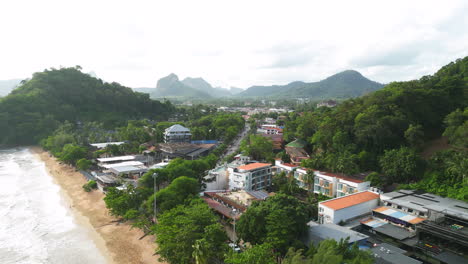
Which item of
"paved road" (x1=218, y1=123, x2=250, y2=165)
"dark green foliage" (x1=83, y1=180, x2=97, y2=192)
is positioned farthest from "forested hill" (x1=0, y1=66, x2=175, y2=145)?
"dark green foliage" (x1=83, y1=180, x2=97, y2=192)

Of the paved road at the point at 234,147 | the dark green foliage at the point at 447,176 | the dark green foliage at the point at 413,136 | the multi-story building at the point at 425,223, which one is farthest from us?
the paved road at the point at 234,147

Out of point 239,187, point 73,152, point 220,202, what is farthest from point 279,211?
point 73,152

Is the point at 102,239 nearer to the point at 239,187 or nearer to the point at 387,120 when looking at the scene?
the point at 239,187

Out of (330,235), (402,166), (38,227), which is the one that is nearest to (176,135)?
(38,227)

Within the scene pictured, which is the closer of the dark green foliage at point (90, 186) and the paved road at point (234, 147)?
the dark green foliage at point (90, 186)

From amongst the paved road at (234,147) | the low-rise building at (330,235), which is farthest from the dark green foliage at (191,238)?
the paved road at (234,147)

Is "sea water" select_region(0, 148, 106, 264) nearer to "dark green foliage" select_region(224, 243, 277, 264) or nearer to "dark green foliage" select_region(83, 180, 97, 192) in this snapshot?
"dark green foliage" select_region(83, 180, 97, 192)

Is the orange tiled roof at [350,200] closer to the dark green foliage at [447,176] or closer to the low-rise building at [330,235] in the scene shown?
the low-rise building at [330,235]
